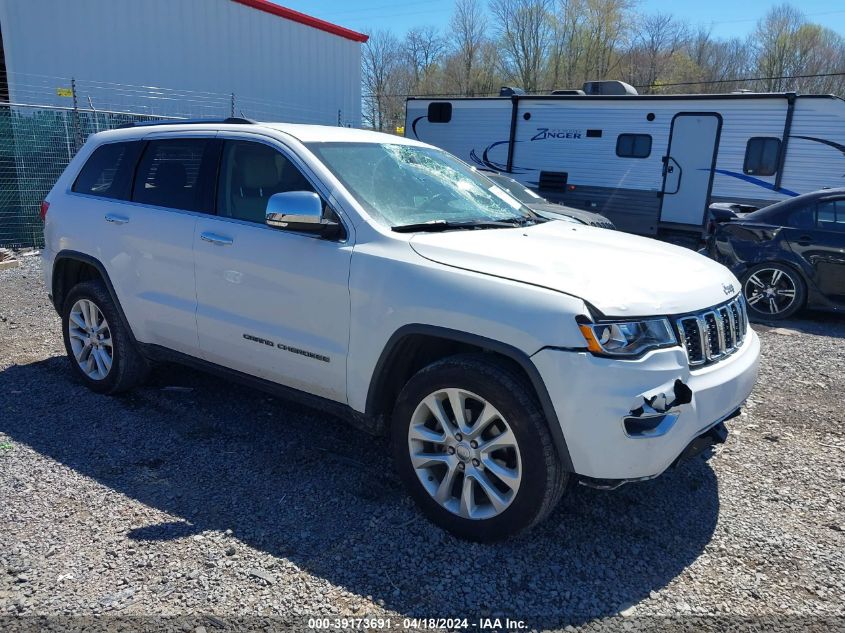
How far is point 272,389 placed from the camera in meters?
3.90

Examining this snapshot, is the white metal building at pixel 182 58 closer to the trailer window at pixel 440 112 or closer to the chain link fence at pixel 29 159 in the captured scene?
the chain link fence at pixel 29 159

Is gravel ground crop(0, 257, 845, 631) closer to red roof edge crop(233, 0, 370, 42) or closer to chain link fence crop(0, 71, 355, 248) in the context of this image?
chain link fence crop(0, 71, 355, 248)

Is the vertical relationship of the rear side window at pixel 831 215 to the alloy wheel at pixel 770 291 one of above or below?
above

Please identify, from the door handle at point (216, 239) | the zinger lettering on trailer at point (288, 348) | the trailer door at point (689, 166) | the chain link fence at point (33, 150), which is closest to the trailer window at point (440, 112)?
the trailer door at point (689, 166)

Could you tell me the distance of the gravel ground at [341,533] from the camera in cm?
279

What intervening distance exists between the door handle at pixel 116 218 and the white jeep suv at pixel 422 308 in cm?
1

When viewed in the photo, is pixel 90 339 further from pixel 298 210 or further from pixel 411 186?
pixel 411 186

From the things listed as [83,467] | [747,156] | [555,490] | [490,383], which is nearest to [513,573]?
[555,490]

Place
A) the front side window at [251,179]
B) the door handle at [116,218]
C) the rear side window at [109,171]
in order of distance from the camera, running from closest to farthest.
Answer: the front side window at [251,179] → the door handle at [116,218] → the rear side window at [109,171]

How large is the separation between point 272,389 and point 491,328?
152 cm

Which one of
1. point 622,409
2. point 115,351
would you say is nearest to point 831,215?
point 622,409

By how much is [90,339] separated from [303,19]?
18.1 meters

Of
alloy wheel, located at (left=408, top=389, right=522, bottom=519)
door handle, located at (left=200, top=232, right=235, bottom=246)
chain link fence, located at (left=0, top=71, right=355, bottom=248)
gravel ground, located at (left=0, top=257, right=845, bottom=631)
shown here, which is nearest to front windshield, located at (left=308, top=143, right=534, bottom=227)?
door handle, located at (left=200, top=232, right=235, bottom=246)

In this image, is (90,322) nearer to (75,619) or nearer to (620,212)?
(75,619)
